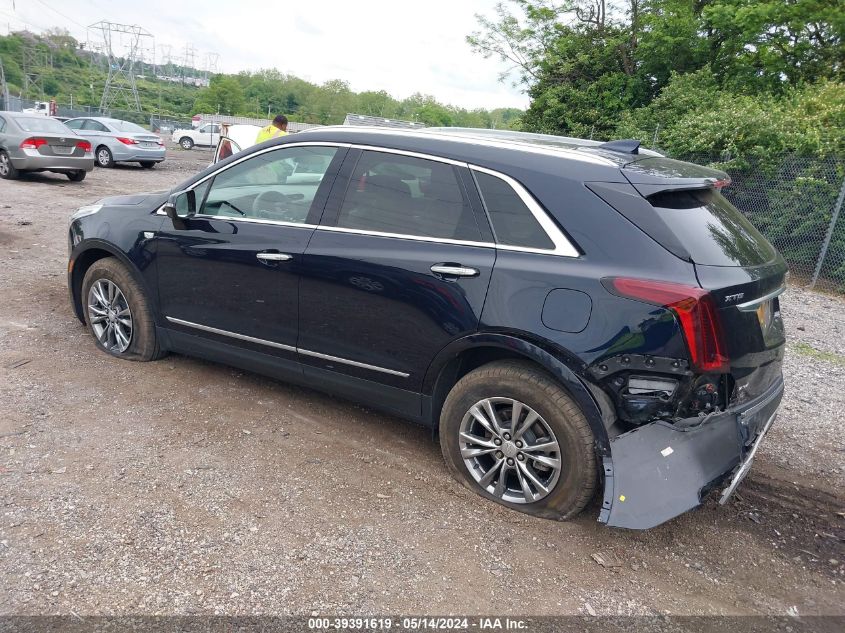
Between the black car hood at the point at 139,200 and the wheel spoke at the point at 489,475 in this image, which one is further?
the black car hood at the point at 139,200

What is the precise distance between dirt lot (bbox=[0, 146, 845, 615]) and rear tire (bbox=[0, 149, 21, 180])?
1211 cm

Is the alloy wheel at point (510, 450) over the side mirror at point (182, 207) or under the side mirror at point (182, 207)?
under

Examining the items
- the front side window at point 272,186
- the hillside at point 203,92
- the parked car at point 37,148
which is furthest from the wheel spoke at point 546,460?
the hillside at point 203,92

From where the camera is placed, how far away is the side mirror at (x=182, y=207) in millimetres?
4348

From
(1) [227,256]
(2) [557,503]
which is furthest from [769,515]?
(1) [227,256]

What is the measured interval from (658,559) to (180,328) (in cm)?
336

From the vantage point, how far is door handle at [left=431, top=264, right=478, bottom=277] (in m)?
3.30

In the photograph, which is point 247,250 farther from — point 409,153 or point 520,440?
point 520,440

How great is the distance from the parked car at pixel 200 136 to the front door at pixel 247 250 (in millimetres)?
34832

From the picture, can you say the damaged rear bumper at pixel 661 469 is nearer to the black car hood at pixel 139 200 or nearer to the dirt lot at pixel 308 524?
Result: the dirt lot at pixel 308 524

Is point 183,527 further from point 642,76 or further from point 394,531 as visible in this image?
point 642,76

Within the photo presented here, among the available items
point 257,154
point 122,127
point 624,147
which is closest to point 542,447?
point 624,147

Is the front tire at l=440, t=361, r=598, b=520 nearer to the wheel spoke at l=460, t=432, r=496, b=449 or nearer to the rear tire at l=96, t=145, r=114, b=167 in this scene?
the wheel spoke at l=460, t=432, r=496, b=449

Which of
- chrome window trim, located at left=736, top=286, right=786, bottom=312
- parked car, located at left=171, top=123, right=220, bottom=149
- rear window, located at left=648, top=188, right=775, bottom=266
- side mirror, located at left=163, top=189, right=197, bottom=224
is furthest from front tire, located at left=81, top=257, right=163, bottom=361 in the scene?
parked car, located at left=171, top=123, right=220, bottom=149
